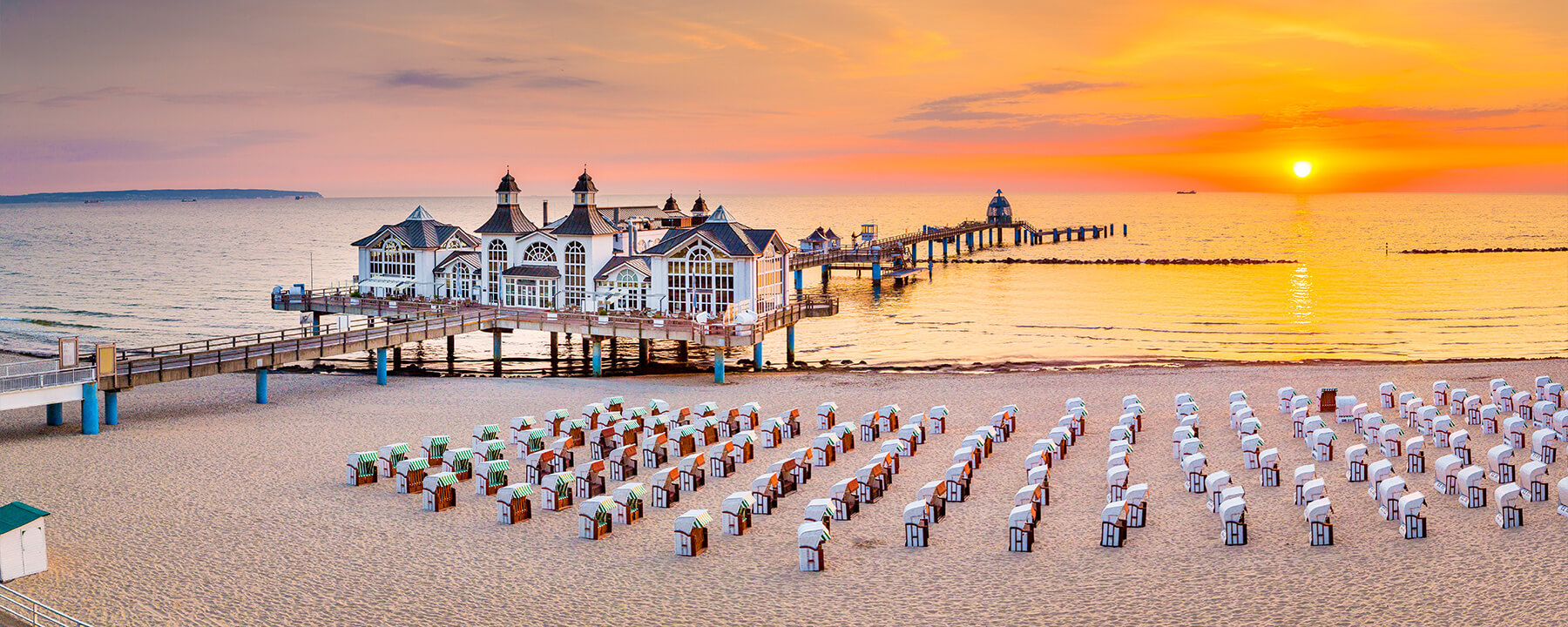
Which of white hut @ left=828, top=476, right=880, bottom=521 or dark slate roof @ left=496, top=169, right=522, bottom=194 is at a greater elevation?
dark slate roof @ left=496, top=169, right=522, bottom=194

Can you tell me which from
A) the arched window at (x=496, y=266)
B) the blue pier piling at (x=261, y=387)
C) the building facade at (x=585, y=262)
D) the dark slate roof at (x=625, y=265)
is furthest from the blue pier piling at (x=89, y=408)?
the arched window at (x=496, y=266)

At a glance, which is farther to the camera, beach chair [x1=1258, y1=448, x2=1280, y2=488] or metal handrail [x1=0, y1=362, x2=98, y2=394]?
metal handrail [x1=0, y1=362, x2=98, y2=394]

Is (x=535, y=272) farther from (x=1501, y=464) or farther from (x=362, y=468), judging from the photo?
(x=1501, y=464)

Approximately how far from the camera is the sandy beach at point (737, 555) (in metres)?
15.7

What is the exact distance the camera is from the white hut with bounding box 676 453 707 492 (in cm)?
2239

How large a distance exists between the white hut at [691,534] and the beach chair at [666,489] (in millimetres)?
2783

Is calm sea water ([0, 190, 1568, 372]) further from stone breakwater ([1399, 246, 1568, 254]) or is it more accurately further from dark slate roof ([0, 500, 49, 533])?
dark slate roof ([0, 500, 49, 533])

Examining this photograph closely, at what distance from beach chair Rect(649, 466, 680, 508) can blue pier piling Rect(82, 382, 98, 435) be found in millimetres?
15163

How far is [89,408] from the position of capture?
90.2ft

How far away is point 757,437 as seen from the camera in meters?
27.2

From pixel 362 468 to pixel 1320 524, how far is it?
17.1m

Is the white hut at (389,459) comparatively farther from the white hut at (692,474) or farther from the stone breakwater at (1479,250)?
the stone breakwater at (1479,250)

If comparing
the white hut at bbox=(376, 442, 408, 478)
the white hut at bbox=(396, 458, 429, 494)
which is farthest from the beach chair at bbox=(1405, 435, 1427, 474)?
the white hut at bbox=(376, 442, 408, 478)

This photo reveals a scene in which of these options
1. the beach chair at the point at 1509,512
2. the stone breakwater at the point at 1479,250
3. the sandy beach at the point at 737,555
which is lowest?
the sandy beach at the point at 737,555
